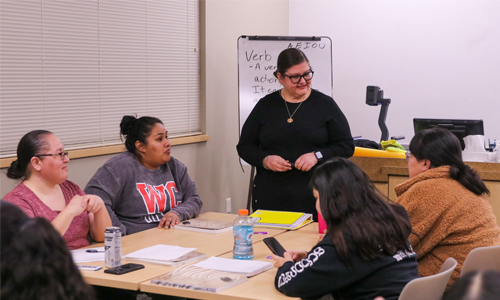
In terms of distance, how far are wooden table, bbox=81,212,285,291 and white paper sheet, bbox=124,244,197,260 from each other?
0.04 meters

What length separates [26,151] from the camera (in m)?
2.27

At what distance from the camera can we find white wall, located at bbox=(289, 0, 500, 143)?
5.50 m

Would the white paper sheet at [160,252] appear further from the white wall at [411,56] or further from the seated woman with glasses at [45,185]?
the white wall at [411,56]

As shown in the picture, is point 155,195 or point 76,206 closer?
point 76,206

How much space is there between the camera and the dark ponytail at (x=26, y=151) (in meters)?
2.27

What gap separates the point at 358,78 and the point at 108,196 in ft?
12.9

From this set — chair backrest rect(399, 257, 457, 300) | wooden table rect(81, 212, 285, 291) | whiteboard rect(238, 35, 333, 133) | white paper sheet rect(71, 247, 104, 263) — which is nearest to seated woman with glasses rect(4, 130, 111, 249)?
white paper sheet rect(71, 247, 104, 263)

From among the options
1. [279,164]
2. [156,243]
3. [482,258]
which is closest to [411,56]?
[279,164]

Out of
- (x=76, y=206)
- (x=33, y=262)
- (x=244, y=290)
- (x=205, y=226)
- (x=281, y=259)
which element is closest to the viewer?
(x=33, y=262)

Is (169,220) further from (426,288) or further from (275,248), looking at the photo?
(426,288)

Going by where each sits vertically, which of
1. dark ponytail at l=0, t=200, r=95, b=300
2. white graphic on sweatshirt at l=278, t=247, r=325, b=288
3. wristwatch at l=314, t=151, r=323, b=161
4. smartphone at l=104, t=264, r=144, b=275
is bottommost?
smartphone at l=104, t=264, r=144, b=275

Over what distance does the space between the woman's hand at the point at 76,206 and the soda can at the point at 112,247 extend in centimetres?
31

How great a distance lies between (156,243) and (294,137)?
→ 3.47 ft

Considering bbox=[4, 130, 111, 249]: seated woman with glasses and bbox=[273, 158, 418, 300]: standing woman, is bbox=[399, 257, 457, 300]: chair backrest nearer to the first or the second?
bbox=[273, 158, 418, 300]: standing woman
